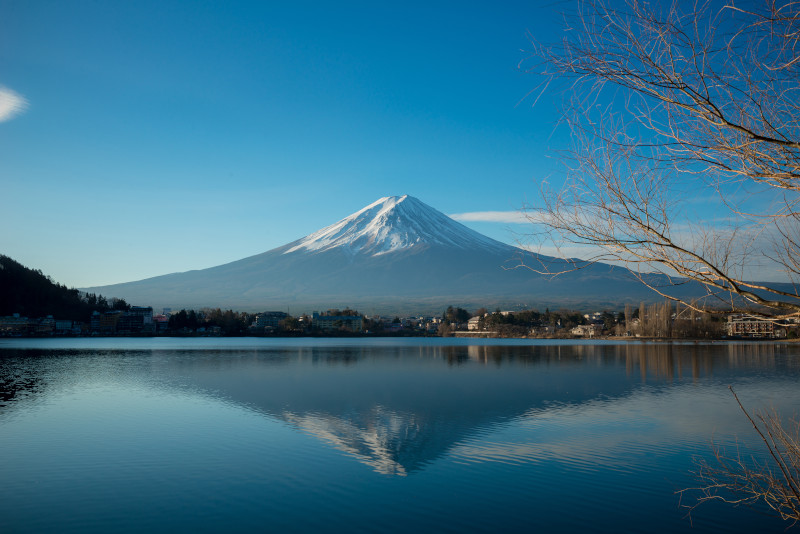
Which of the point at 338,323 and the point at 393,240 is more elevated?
the point at 393,240

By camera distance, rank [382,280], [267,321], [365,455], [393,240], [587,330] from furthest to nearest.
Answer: [393,240], [382,280], [267,321], [587,330], [365,455]

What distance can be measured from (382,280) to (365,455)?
522ft

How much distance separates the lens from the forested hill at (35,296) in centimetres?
7538

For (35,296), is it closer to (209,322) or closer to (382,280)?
(209,322)

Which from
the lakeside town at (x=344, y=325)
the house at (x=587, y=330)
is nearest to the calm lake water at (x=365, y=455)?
the lakeside town at (x=344, y=325)

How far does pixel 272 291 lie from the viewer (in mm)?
155000

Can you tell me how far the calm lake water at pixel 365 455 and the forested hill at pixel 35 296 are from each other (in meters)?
69.7

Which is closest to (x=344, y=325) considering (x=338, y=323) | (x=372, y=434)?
(x=338, y=323)

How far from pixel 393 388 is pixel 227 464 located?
30.5ft

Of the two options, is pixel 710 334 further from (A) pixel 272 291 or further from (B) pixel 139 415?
(A) pixel 272 291

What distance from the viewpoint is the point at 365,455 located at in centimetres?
873

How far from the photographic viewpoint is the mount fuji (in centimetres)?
14200

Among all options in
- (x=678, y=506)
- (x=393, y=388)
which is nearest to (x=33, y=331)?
(x=393, y=388)

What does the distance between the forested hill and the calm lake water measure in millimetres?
69652
